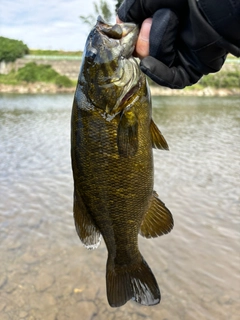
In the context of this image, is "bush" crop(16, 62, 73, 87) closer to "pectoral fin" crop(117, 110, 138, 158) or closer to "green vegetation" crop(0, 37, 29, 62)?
"green vegetation" crop(0, 37, 29, 62)

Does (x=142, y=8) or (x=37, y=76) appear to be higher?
(x=142, y=8)

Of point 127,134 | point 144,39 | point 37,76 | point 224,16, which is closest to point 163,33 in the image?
point 144,39

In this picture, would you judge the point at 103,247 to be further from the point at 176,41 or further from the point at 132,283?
the point at 176,41

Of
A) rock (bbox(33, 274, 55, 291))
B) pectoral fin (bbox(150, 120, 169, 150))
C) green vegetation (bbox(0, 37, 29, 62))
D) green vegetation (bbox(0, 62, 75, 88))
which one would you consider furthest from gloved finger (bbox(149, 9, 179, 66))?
green vegetation (bbox(0, 37, 29, 62))

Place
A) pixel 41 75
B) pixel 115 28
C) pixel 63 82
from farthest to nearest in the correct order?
1. pixel 41 75
2. pixel 63 82
3. pixel 115 28

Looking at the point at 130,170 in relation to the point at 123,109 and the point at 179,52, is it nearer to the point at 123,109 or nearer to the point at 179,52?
the point at 123,109

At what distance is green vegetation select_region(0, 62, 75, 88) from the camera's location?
137 ft

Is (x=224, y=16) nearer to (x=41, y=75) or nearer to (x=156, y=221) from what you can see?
(x=156, y=221)

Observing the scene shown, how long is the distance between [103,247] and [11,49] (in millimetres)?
47598

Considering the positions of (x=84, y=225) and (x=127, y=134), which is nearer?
(x=127, y=134)

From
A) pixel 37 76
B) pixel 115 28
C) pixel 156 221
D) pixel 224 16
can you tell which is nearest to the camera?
pixel 224 16

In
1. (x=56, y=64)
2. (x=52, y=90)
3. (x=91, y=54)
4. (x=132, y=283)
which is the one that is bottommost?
(x=52, y=90)

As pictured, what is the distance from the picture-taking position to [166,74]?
7.07ft

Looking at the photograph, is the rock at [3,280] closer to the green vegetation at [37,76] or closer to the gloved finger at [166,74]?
the gloved finger at [166,74]
